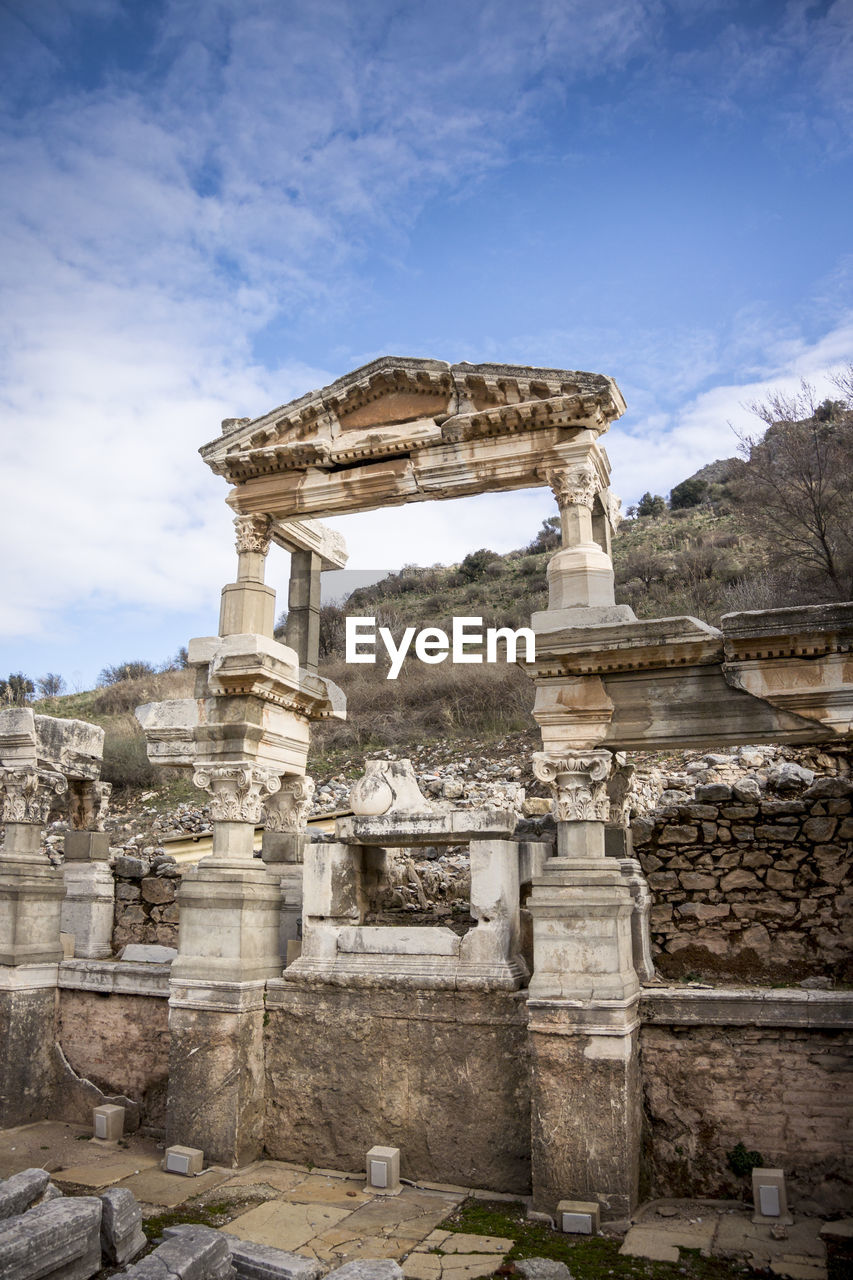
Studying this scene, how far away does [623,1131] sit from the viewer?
253 inches

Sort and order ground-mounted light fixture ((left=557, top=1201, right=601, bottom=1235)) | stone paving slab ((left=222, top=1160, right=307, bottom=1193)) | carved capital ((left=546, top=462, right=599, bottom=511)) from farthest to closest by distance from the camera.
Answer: carved capital ((left=546, top=462, right=599, bottom=511)), stone paving slab ((left=222, top=1160, right=307, bottom=1193)), ground-mounted light fixture ((left=557, top=1201, right=601, bottom=1235))

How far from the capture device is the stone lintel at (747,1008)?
6621 millimetres

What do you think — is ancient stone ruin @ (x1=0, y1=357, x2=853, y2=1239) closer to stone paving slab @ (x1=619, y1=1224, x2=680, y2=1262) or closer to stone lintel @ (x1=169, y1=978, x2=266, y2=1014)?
stone lintel @ (x1=169, y1=978, x2=266, y2=1014)

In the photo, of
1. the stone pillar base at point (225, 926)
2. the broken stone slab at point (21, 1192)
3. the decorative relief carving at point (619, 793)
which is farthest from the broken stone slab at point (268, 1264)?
the decorative relief carving at point (619, 793)

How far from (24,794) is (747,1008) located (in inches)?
305

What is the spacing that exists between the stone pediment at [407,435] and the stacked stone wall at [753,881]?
3.64 metres

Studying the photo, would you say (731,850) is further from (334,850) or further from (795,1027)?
(334,850)

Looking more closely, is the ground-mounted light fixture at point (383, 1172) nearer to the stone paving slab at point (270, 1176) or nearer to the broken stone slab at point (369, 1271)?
the stone paving slab at point (270, 1176)

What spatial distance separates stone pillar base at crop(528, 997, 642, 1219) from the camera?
21.1 feet

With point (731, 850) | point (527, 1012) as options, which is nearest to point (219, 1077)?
point (527, 1012)

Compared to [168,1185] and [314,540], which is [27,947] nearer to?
[168,1185]

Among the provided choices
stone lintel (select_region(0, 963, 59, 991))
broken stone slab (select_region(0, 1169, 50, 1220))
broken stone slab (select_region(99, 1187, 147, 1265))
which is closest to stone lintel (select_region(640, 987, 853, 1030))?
broken stone slab (select_region(99, 1187, 147, 1265))

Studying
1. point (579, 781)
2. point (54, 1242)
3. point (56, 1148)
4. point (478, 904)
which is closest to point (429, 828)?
point (478, 904)

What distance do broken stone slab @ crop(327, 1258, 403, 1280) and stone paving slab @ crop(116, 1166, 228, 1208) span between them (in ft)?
8.32
